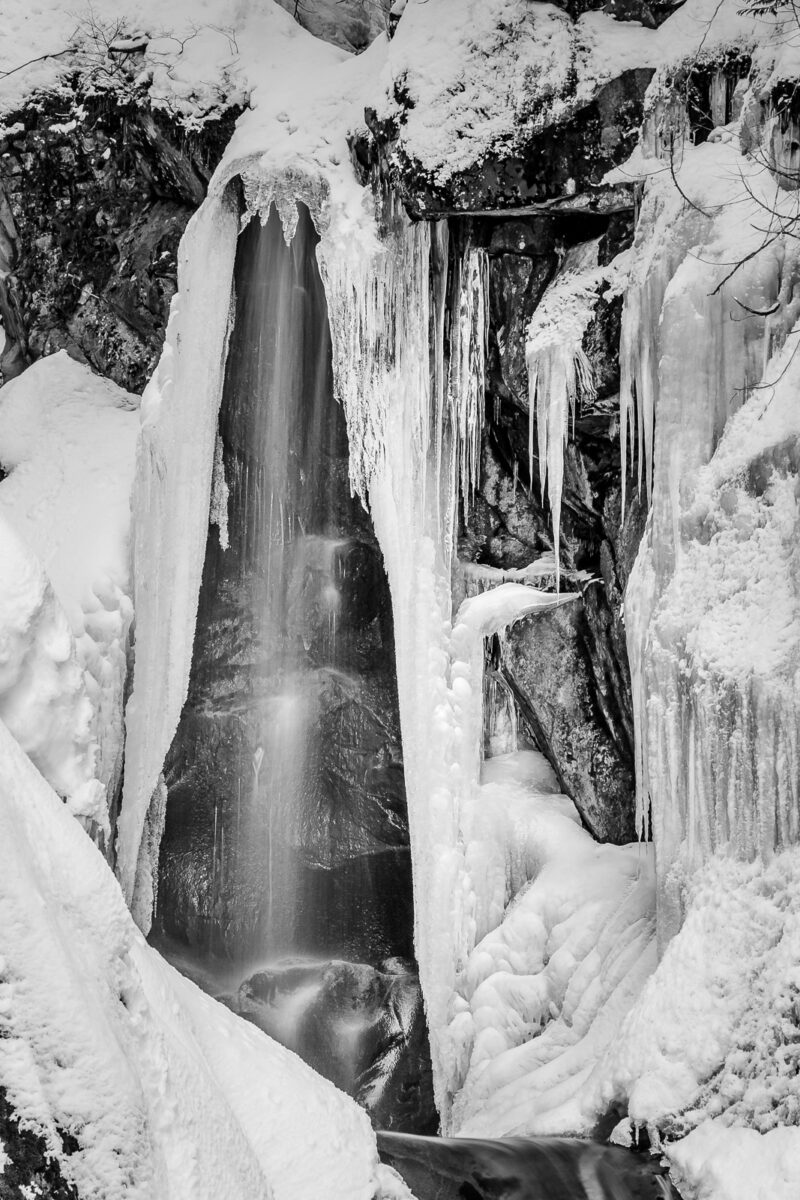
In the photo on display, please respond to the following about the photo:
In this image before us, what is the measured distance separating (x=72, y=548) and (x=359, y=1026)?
12.8 feet

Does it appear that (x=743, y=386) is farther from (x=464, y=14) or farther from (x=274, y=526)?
(x=274, y=526)

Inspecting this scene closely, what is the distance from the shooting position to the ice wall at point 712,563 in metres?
4.87

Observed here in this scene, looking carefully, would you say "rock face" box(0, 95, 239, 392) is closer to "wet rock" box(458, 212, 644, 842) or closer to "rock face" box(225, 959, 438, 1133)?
"wet rock" box(458, 212, 644, 842)

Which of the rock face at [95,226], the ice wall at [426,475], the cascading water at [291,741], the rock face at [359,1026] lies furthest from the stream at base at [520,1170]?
the rock face at [95,226]

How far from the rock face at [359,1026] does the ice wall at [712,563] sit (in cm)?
314

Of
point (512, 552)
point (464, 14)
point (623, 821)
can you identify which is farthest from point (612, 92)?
point (623, 821)

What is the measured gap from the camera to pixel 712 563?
525 cm

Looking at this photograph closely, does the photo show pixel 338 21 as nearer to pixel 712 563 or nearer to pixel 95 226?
pixel 95 226

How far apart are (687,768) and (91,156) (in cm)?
639

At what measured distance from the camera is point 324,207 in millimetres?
7422

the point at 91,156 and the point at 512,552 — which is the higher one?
the point at 91,156

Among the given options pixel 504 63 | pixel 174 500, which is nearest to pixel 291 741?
pixel 174 500

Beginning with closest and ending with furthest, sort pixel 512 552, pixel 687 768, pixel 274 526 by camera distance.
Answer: pixel 687 768
pixel 512 552
pixel 274 526

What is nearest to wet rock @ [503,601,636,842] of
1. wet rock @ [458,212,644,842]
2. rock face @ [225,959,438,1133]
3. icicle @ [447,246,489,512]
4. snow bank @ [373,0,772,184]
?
wet rock @ [458,212,644,842]
